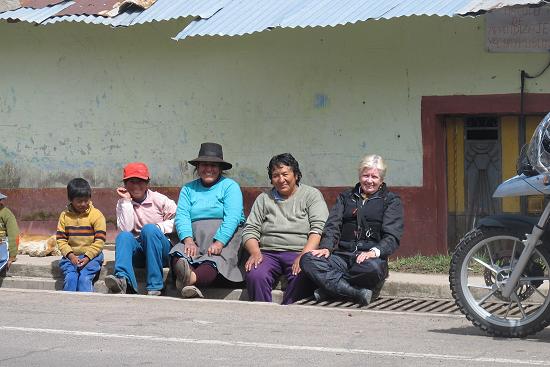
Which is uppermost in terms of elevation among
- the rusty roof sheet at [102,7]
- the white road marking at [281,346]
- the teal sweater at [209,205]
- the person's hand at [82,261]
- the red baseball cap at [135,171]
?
the rusty roof sheet at [102,7]

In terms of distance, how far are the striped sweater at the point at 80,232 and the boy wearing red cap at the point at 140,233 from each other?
0.79ft

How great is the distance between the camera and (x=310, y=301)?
10227 millimetres

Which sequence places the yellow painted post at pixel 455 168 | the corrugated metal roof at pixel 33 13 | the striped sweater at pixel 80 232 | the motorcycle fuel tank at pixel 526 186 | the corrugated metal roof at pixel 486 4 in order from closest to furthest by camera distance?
the motorcycle fuel tank at pixel 526 186, the corrugated metal roof at pixel 486 4, the striped sweater at pixel 80 232, the yellow painted post at pixel 455 168, the corrugated metal roof at pixel 33 13

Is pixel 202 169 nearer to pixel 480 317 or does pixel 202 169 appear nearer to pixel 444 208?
pixel 444 208

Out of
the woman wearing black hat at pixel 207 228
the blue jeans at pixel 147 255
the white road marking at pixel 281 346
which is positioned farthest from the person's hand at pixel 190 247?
the white road marking at pixel 281 346

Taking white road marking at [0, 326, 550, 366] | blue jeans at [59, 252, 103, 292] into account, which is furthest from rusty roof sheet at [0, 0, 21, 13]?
white road marking at [0, 326, 550, 366]

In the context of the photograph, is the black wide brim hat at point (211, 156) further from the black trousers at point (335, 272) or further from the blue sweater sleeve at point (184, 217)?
the black trousers at point (335, 272)

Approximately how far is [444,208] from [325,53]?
2.09 metres

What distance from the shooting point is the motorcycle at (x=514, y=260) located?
8.02 meters

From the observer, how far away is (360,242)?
10031 millimetres

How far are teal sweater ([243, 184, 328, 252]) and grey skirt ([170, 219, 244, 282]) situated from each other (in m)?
0.24

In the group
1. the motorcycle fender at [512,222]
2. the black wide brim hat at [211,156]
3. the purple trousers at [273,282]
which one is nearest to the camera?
the motorcycle fender at [512,222]

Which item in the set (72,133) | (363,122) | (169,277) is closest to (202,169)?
(169,277)

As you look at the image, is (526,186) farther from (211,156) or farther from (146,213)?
(146,213)
